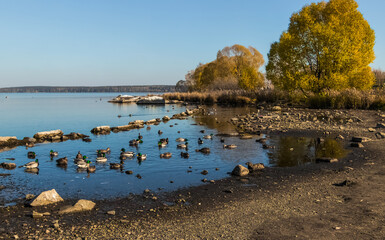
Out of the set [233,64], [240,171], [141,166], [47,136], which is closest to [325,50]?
[240,171]

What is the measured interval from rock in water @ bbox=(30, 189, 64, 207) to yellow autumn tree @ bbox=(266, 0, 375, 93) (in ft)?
115

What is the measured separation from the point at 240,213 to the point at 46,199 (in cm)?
586

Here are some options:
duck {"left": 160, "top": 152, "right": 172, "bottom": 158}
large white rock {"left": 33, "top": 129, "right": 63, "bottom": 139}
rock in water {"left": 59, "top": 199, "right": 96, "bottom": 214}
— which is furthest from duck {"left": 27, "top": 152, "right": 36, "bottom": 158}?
rock in water {"left": 59, "top": 199, "right": 96, "bottom": 214}

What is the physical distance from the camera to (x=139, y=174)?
12.6 meters

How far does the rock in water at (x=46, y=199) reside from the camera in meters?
9.02

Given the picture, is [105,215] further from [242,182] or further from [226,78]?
[226,78]

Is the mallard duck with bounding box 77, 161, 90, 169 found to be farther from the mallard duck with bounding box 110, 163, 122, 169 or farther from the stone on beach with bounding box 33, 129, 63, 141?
the stone on beach with bounding box 33, 129, 63, 141

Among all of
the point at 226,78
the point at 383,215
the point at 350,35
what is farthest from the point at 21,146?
the point at 226,78

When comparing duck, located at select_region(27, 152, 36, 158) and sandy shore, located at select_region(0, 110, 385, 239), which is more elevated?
sandy shore, located at select_region(0, 110, 385, 239)

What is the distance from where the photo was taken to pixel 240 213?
8.13m

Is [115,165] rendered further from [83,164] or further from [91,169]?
[83,164]

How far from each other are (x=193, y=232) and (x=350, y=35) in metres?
39.9

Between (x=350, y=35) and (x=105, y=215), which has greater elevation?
(x=350, y=35)

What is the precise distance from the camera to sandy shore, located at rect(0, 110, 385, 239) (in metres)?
6.95
